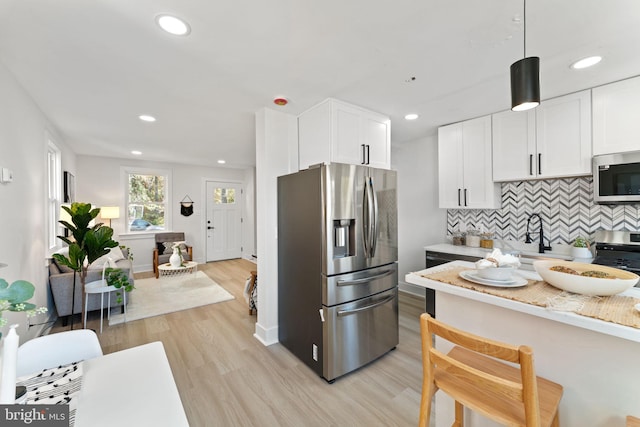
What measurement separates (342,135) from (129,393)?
2378 mm

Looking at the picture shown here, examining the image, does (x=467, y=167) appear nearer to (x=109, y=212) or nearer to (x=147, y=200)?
(x=109, y=212)

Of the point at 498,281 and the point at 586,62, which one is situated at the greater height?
the point at 586,62

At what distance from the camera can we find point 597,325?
37.0 inches

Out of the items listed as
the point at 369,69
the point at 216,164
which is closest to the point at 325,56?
the point at 369,69

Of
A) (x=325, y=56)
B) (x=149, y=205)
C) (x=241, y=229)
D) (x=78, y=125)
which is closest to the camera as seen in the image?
(x=325, y=56)

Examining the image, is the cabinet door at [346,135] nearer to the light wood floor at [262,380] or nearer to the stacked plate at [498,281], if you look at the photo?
the stacked plate at [498,281]

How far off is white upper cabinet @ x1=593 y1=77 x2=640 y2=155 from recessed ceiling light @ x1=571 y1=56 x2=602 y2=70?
1.82ft

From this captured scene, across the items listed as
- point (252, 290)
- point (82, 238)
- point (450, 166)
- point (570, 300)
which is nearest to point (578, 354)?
point (570, 300)

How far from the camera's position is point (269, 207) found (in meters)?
2.87

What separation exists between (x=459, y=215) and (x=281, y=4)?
3.39 metres

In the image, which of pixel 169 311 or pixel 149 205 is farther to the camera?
pixel 149 205

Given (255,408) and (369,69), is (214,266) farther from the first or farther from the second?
(369,69)

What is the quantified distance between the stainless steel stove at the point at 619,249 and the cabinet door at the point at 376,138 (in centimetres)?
215

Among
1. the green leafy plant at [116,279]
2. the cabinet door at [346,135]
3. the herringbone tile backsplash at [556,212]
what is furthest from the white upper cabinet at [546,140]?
the green leafy plant at [116,279]
